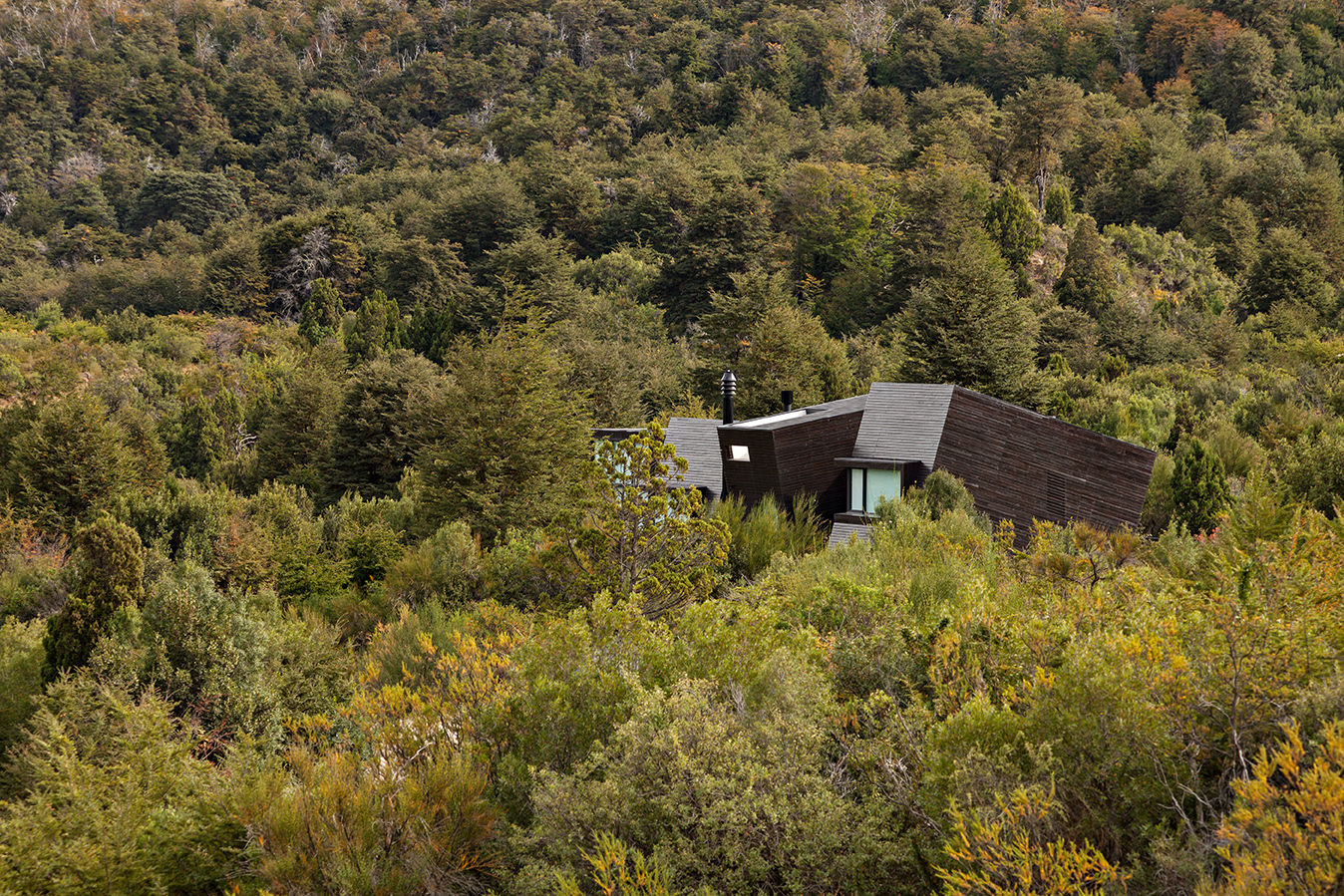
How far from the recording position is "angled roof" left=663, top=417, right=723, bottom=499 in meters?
18.8

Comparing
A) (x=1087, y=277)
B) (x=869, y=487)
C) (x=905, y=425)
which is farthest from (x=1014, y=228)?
(x=869, y=487)

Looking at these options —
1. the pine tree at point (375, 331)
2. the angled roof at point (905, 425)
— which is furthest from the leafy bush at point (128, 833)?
the pine tree at point (375, 331)

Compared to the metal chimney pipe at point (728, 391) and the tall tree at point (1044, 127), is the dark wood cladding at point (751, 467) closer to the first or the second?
the metal chimney pipe at point (728, 391)

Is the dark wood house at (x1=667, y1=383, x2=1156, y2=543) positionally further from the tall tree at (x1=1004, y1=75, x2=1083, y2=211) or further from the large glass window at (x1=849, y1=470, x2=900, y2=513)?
the tall tree at (x1=1004, y1=75, x2=1083, y2=211)

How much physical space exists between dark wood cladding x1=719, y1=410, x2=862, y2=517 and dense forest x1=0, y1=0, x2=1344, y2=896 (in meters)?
0.91

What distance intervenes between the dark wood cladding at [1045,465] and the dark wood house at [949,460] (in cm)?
2

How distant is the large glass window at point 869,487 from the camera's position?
16.2m

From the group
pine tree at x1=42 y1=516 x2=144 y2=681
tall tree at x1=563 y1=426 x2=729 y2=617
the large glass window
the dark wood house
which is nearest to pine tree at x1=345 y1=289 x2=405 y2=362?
the dark wood house

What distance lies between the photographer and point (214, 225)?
244 ft

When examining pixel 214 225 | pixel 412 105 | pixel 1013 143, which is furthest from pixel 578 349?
pixel 412 105

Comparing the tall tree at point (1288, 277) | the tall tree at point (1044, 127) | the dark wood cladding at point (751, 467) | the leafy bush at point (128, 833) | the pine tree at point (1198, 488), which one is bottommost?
the tall tree at point (1288, 277)

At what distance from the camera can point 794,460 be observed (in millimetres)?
16156

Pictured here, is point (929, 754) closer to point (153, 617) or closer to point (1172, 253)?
point (153, 617)

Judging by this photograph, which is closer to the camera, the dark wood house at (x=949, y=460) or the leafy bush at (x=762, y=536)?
the leafy bush at (x=762, y=536)
